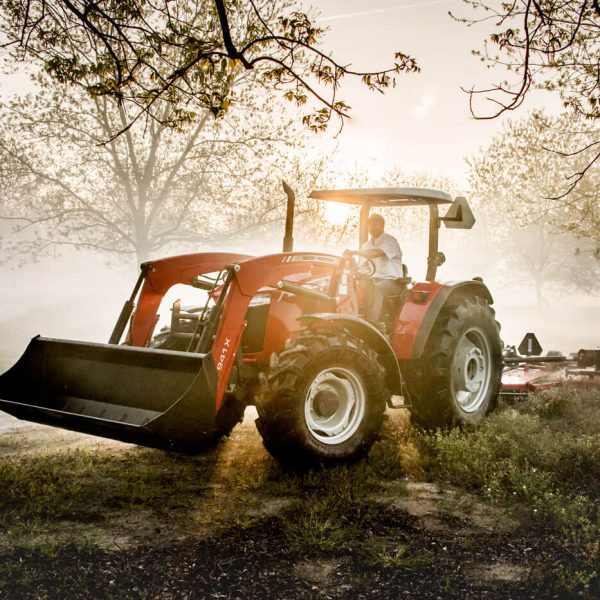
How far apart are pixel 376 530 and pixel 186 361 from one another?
5.46ft

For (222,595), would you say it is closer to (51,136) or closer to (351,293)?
(351,293)

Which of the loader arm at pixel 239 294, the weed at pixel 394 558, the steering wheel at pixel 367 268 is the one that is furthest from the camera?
the steering wheel at pixel 367 268

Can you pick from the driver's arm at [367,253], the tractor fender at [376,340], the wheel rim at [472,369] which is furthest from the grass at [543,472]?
the driver's arm at [367,253]

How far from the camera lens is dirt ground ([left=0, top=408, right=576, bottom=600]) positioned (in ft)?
11.6

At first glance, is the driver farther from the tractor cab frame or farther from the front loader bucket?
the front loader bucket

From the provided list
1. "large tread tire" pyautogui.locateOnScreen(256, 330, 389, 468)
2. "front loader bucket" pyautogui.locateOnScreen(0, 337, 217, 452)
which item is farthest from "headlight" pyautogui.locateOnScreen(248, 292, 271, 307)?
"front loader bucket" pyautogui.locateOnScreen(0, 337, 217, 452)

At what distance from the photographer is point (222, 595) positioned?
11.4 feet

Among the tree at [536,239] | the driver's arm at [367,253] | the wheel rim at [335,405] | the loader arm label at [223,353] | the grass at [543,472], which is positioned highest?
the tree at [536,239]

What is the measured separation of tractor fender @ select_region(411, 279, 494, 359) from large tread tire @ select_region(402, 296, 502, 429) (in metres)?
0.11

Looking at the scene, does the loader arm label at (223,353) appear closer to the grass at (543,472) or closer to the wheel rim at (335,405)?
the wheel rim at (335,405)

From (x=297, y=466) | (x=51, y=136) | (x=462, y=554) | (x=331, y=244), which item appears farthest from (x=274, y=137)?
(x=462, y=554)

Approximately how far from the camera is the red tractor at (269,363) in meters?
4.64

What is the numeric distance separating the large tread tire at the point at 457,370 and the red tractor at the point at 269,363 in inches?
0.7

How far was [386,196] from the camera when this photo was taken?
6539mm
